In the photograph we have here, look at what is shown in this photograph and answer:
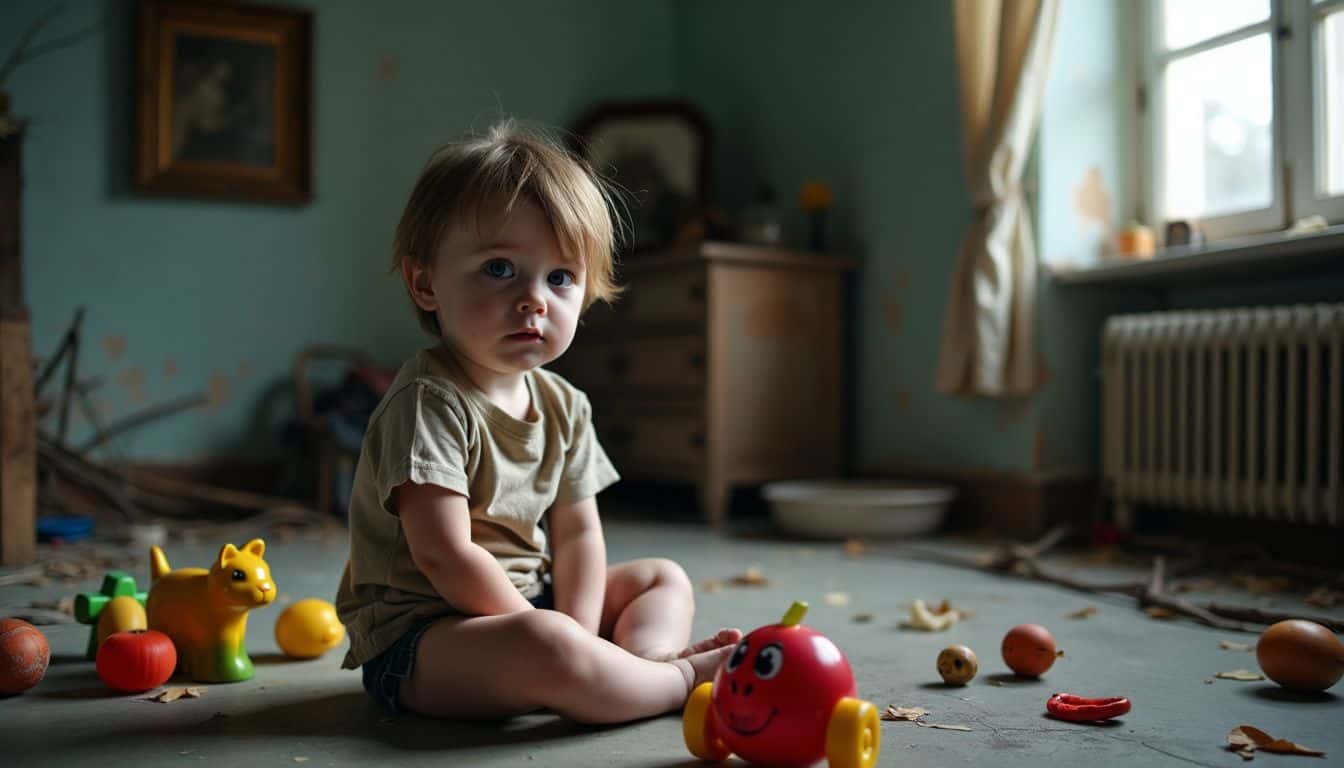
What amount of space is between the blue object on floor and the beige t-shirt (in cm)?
184

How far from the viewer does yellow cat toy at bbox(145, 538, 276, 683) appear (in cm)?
139

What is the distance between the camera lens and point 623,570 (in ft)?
4.91

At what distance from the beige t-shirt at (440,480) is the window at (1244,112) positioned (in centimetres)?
203

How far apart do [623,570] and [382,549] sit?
0.36m

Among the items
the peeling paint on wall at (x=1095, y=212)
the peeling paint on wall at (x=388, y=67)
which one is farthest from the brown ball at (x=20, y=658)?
the peeling paint on wall at (x=388, y=67)

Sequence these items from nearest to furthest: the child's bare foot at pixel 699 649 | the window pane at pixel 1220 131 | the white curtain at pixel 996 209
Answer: the child's bare foot at pixel 699 649 < the window pane at pixel 1220 131 < the white curtain at pixel 996 209

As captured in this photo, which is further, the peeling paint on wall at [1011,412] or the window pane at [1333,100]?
the peeling paint on wall at [1011,412]

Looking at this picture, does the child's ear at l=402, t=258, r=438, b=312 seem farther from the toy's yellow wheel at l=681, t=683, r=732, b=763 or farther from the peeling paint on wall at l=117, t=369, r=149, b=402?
the peeling paint on wall at l=117, t=369, r=149, b=402

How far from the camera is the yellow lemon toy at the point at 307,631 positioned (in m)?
1.56

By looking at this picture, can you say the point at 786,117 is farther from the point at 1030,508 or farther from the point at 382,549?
the point at 382,549

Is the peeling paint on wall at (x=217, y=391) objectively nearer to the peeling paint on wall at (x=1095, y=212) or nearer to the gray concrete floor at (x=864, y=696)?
the gray concrete floor at (x=864, y=696)

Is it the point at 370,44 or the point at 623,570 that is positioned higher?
the point at 370,44

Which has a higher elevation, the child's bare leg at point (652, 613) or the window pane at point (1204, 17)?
the window pane at point (1204, 17)

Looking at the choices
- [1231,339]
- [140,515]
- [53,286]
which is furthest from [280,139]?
[1231,339]
